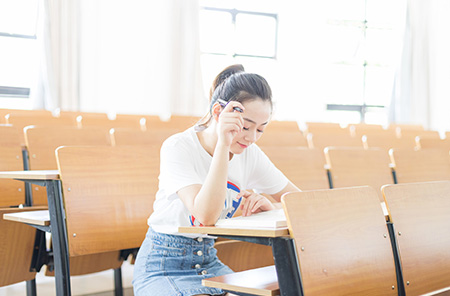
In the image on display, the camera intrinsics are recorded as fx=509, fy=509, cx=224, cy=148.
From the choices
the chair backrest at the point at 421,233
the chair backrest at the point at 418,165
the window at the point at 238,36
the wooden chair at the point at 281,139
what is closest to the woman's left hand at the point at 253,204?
the chair backrest at the point at 421,233

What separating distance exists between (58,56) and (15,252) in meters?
4.04

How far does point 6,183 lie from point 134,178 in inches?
27.5

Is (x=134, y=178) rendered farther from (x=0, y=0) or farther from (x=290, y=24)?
(x=290, y=24)

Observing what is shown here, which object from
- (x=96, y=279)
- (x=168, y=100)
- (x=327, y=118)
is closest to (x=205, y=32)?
(x=168, y=100)

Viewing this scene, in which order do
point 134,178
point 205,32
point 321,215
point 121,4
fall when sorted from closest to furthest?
point 321,215, point 134,178, point 121,4, point 205,32

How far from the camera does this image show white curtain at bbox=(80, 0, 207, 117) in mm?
6000

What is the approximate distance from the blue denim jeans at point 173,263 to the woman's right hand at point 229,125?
0.34 metres

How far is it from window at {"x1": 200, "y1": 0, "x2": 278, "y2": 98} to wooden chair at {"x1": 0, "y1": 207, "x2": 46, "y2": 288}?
4.96 metres

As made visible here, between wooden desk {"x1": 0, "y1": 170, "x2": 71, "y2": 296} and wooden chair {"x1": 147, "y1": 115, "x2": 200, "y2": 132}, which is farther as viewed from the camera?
wooden chair {"x1": 147, "y1": 115, "x2": 200, "y2": 132}

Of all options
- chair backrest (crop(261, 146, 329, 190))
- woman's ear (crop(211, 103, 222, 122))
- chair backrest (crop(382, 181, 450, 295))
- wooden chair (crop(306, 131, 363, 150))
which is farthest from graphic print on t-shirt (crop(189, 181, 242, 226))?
wooden chair (crop(306, 131, 363, 150))

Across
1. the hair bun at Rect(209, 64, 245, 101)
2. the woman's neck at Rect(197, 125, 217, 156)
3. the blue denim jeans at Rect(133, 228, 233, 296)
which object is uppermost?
the hair bun at Rect(209, 64, 245, 101)

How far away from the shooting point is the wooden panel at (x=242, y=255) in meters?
2.25

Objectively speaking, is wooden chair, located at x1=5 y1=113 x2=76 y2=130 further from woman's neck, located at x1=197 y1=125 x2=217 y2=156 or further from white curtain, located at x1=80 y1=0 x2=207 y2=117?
white curtain, located at x1=80 y1=0 x2=207 y2=117

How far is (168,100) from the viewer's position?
21.1 feet
